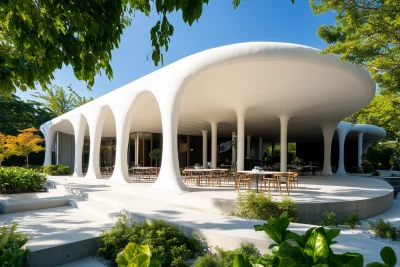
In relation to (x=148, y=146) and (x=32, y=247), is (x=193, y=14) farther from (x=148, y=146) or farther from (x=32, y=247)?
(x=148, y=146)

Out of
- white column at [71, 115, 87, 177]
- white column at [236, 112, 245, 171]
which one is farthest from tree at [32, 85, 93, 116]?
white column at [236, 112, 245, 171]

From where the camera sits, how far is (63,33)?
9.11 feet

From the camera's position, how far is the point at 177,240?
172 inches

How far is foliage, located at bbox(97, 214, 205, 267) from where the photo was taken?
4.06 m

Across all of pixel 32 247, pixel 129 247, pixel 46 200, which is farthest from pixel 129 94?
pixel 129 247

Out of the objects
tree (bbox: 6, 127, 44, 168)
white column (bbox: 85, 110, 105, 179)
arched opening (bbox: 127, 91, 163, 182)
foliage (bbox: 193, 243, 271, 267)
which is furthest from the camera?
arched opening (bbox: 127, 91, 163, 182)

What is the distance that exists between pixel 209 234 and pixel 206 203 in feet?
9.01

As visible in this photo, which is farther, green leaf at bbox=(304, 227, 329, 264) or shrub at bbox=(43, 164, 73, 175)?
shrub at bbox=(43, 164, 73, 175)

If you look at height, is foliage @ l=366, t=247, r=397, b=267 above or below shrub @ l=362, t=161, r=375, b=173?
above

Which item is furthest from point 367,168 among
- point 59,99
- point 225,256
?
point 59,99

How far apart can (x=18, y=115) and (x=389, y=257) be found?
31.3 m

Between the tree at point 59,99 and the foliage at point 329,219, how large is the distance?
3674cm

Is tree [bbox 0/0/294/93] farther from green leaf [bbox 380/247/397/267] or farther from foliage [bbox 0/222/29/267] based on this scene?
green leaf [bbox 380/247/397/267]

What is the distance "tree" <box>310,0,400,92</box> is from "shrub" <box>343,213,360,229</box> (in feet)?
11.3
